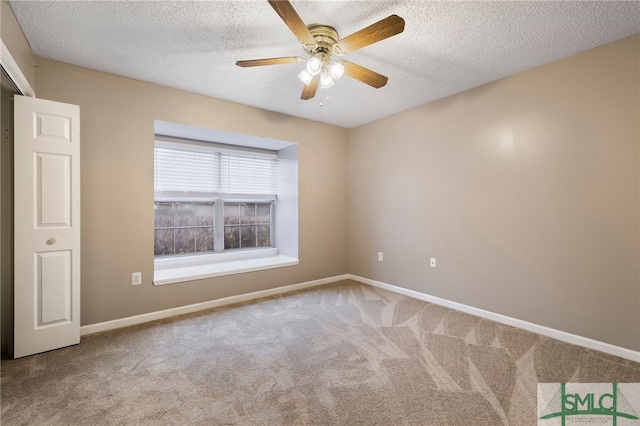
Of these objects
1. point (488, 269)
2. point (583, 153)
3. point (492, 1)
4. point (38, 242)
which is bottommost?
point (488, 269)

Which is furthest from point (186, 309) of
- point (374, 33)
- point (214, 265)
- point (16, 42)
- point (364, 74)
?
point (374, 33)

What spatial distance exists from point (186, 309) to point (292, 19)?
118 inches

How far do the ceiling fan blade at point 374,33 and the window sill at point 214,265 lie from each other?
272cm

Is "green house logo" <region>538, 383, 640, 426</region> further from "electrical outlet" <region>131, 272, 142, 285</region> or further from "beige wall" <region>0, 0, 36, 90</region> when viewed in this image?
"beige wall" <region>0, 0, 36, 90</region>

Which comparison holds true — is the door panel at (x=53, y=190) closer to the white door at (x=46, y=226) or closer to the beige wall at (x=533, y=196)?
the white door at (x=46, y=226)

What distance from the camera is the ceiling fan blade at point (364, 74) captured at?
2.19 meters

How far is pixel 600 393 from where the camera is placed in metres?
1.82

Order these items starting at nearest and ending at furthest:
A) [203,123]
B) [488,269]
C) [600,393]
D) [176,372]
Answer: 1. [600,393]
2. [176,372]
3. [488,269]
4. [203,123]

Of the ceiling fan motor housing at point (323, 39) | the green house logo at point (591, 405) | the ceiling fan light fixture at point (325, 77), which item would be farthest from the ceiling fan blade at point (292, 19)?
the green house logo at point (591, 405)

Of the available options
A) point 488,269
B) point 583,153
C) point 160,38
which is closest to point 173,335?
point 160,38

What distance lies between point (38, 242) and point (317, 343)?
2.36m

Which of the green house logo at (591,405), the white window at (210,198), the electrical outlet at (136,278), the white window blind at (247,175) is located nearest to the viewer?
the green house logo at (591,405)

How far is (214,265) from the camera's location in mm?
3938

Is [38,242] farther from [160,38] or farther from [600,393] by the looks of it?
[600,393]
